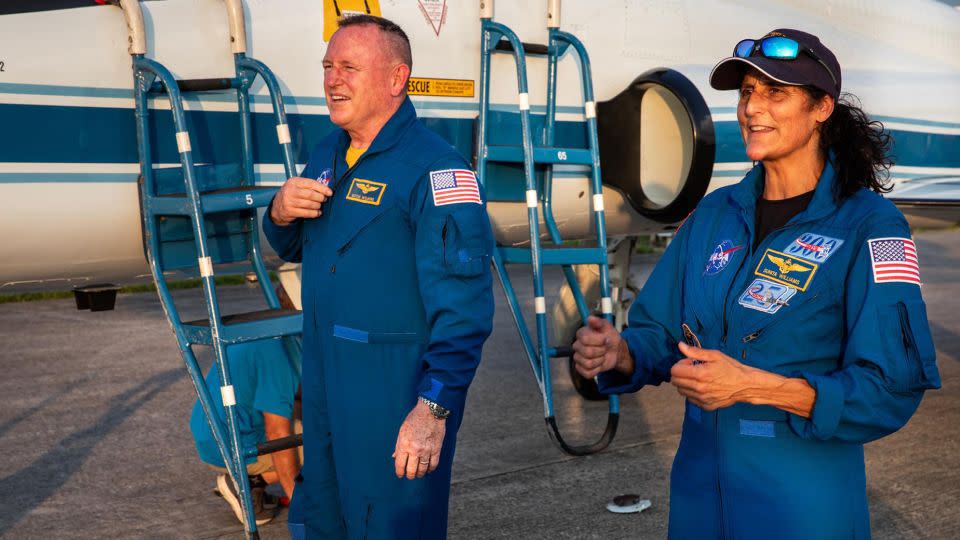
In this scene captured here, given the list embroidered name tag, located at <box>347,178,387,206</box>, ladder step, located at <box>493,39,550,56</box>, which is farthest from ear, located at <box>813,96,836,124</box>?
ladder step, located at <box>493,39,550,56</box>

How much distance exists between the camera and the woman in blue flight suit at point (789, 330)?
211cm

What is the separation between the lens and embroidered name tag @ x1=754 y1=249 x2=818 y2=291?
87.8 inches

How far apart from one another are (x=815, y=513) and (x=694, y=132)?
3558mm

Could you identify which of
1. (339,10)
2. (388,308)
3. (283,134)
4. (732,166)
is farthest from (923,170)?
(388,308)

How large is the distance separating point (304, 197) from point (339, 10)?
2.14 metres

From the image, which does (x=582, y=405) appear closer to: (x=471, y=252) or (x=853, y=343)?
(x=471, y=252)

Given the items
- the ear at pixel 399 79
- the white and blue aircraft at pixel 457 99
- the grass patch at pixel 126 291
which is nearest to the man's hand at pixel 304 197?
the ear at pixel 399 79

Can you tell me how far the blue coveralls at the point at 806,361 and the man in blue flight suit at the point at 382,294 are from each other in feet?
2.35

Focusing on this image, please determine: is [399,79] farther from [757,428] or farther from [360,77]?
[757,428]

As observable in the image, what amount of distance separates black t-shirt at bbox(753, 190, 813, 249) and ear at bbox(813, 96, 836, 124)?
180mm

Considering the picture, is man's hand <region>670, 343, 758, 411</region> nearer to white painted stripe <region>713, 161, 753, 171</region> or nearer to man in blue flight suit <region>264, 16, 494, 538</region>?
man in blue flight suit <region>264, 16, 494, 538</region>

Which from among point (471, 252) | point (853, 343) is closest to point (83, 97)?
point (471, 252)

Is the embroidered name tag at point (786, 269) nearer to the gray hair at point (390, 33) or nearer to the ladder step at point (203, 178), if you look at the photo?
the gray hair at point (390, 33)

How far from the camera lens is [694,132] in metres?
5.49
